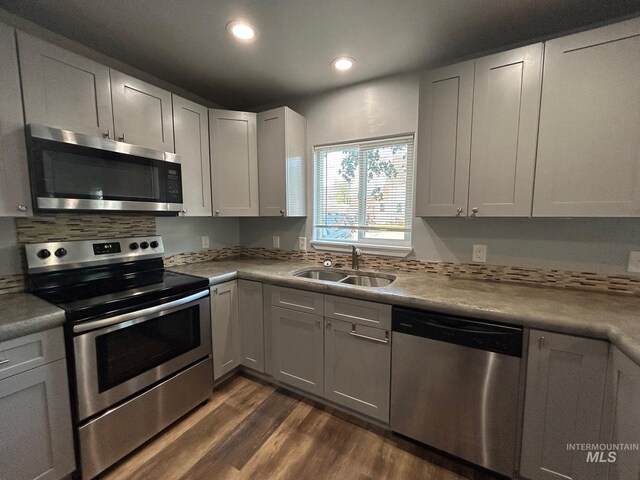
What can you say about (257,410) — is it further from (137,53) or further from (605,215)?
(137,53)

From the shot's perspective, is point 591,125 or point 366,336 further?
point 366,336

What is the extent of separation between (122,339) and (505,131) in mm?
2457

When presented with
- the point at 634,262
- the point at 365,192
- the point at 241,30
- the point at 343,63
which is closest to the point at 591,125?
the point at 634,262

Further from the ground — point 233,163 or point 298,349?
point 233,163

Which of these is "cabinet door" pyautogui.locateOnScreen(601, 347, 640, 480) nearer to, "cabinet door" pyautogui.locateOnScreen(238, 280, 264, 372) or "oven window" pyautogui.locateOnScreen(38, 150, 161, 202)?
"cabinet door" pyautogui.locateOnScreen(238, 280, 264, 372)

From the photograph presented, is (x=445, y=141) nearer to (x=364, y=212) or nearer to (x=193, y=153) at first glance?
(x=364, y=212)

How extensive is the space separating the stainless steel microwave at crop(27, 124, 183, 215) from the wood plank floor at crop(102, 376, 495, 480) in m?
1.47

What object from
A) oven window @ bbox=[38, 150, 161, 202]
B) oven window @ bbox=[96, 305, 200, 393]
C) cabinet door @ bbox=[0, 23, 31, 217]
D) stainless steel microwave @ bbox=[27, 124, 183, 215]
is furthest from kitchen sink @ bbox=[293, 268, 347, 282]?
cabinet door @ bbox=[0, 23, 31, 217]

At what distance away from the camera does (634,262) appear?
1.51m

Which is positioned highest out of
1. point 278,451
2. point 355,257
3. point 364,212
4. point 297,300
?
point 364,212

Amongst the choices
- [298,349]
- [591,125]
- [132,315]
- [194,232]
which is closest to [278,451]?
[298,349]

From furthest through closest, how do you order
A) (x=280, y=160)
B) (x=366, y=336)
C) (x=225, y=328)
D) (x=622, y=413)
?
(x=280, y=160) < (x=225, y=328) < (x=366, y=336) < (x=622, y=413)

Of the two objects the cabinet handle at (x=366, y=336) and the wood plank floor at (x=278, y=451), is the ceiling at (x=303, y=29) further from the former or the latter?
the wood plank floor at (x=278, y=451)

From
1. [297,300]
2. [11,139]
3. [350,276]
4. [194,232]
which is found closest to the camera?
[11,139]
